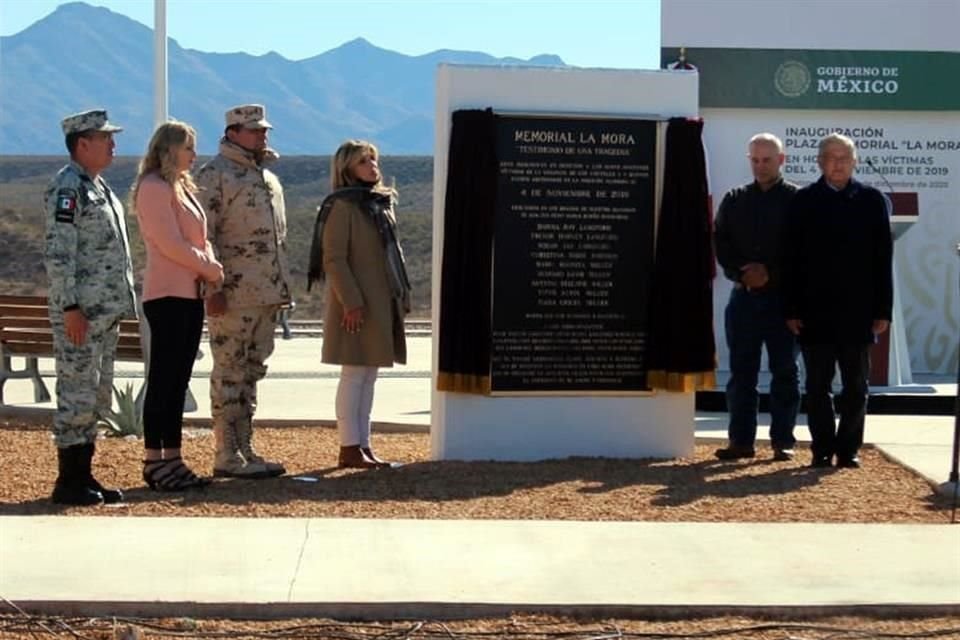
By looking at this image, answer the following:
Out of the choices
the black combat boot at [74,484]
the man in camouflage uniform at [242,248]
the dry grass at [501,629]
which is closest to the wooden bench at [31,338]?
the man in camouflage uniform at [242,248]

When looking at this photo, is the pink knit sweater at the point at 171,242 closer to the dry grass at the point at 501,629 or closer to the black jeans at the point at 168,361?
the black jeans at the point at 168,361

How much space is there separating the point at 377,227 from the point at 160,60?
402 cm

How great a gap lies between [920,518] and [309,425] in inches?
202

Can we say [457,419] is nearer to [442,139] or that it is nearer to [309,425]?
[442,139]

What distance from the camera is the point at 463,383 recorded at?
10.5 m

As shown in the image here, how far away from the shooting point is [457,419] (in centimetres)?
1064

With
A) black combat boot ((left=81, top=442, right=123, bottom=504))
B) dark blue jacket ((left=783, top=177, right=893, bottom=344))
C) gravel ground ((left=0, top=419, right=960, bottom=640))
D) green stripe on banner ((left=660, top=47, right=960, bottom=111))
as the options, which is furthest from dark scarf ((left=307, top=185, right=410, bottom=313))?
green stripe on banner ((left=660, top=47, right=960, bottom=111))

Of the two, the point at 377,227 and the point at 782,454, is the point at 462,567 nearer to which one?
the point at 377,227

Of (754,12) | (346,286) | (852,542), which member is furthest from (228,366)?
(754,12)

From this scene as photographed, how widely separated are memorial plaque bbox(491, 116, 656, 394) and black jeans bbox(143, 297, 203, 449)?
2.01 m

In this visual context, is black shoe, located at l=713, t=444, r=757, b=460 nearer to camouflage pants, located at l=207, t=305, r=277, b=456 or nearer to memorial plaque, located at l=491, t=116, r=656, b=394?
memorial plaque, located at l=491, t=116, r=656, b=394

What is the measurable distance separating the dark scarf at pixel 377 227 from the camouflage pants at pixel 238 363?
0.41m

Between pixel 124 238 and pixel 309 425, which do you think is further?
pixel 309 425

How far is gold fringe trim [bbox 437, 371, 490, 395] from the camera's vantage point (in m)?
10.5
